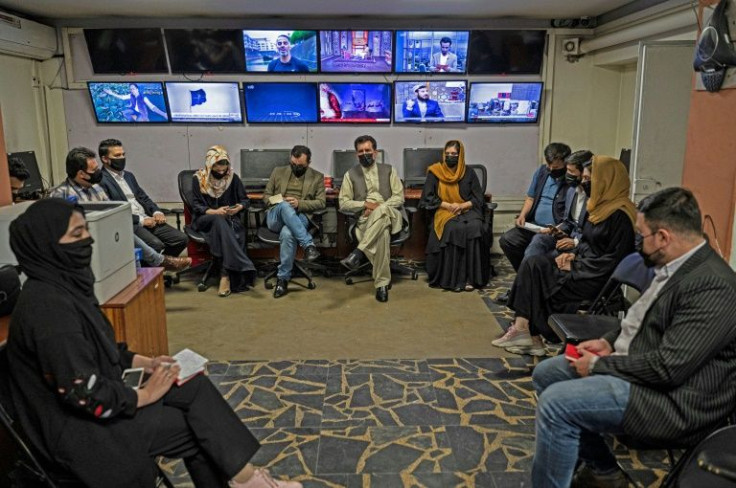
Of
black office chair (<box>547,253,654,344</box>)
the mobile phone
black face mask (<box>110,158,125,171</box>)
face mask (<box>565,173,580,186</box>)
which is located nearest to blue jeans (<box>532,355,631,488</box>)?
black office chair (<box>547,253,654,344</box>)

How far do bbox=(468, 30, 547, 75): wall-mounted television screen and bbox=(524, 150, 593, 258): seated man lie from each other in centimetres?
258

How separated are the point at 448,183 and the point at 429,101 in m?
1.55

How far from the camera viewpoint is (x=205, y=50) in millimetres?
6453

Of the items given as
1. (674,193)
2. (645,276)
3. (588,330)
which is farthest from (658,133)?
(674,193)

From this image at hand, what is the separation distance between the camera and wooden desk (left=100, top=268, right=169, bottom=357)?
2768mm

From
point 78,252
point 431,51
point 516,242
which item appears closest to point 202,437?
point 78,252

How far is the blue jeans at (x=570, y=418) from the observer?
207cm

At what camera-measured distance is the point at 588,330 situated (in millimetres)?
2809

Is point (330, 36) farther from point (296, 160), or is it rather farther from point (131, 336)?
point (131, 336)

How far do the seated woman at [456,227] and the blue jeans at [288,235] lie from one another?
3.66ft

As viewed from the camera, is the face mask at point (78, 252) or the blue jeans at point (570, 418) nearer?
the face mask at point (78, 252)

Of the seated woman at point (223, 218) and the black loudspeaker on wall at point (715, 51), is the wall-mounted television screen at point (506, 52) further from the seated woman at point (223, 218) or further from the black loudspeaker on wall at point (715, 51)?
the black loudspeaker on wall at point (715, 51)

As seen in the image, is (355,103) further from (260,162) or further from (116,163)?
(116,163)

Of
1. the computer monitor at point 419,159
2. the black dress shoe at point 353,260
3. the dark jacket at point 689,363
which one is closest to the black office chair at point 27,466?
the dark jacket at point 689,363
